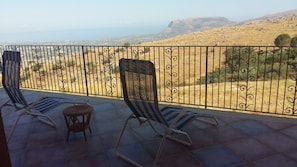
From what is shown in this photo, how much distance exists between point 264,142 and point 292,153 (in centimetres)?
31

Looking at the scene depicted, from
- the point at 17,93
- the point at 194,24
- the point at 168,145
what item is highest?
the point at 194,24

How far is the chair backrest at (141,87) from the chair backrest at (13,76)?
1582 mm

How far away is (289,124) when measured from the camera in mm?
3250

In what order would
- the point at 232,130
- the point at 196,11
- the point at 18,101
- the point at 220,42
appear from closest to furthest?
the point at 232,130 → the point at 18,101 → the point at 220,42 → the point at 196,11

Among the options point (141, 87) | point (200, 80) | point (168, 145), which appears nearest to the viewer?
point (141, 87)

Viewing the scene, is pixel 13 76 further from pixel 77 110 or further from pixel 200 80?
pixel 200 80

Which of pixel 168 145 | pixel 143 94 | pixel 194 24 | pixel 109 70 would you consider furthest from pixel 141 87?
pixel 194 24

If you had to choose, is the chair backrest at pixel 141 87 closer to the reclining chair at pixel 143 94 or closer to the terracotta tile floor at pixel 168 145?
the reclining chair at pixel 143 94

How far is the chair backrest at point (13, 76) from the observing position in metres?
3.34

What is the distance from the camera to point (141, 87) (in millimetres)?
2514

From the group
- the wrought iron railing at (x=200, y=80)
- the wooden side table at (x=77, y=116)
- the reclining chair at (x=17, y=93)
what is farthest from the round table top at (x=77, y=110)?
the wrought iron railing at (x=200, y=80)

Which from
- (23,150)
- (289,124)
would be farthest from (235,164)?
(23,150)

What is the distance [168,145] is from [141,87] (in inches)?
32.4

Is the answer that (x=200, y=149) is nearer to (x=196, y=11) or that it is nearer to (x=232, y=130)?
(x=232, y=130)
